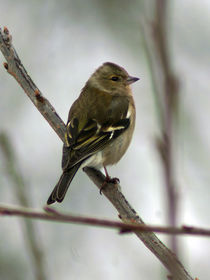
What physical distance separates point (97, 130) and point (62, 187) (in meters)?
0.89

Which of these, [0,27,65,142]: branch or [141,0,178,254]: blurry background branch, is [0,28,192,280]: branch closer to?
[0,27,65,142]: branch

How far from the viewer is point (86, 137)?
4.55 meters

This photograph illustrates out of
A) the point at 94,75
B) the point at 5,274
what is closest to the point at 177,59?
the point at 94,75

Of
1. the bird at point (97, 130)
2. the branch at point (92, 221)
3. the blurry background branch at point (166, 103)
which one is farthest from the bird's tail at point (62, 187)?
the blurry background branch at point (166, 103)

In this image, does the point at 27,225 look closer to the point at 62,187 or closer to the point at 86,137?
the point at 62,187

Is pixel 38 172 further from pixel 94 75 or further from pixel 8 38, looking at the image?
pixel 8 38

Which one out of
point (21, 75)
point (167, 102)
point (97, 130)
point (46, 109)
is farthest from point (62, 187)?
point (167, 102)

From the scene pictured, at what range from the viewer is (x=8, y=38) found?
12.6 feet

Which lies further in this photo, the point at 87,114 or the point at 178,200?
the point at 87,114

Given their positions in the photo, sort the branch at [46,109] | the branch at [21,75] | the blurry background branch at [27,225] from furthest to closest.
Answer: the branch at [21,75] < the branch at [46,109] < the blurry background branch at [27,225]

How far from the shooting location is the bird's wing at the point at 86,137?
14.0 ft

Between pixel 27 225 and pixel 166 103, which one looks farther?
pixel 27 225

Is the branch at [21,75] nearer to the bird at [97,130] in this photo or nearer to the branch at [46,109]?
the branch at [46,109]

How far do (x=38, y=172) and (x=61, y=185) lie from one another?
12.9 feet
